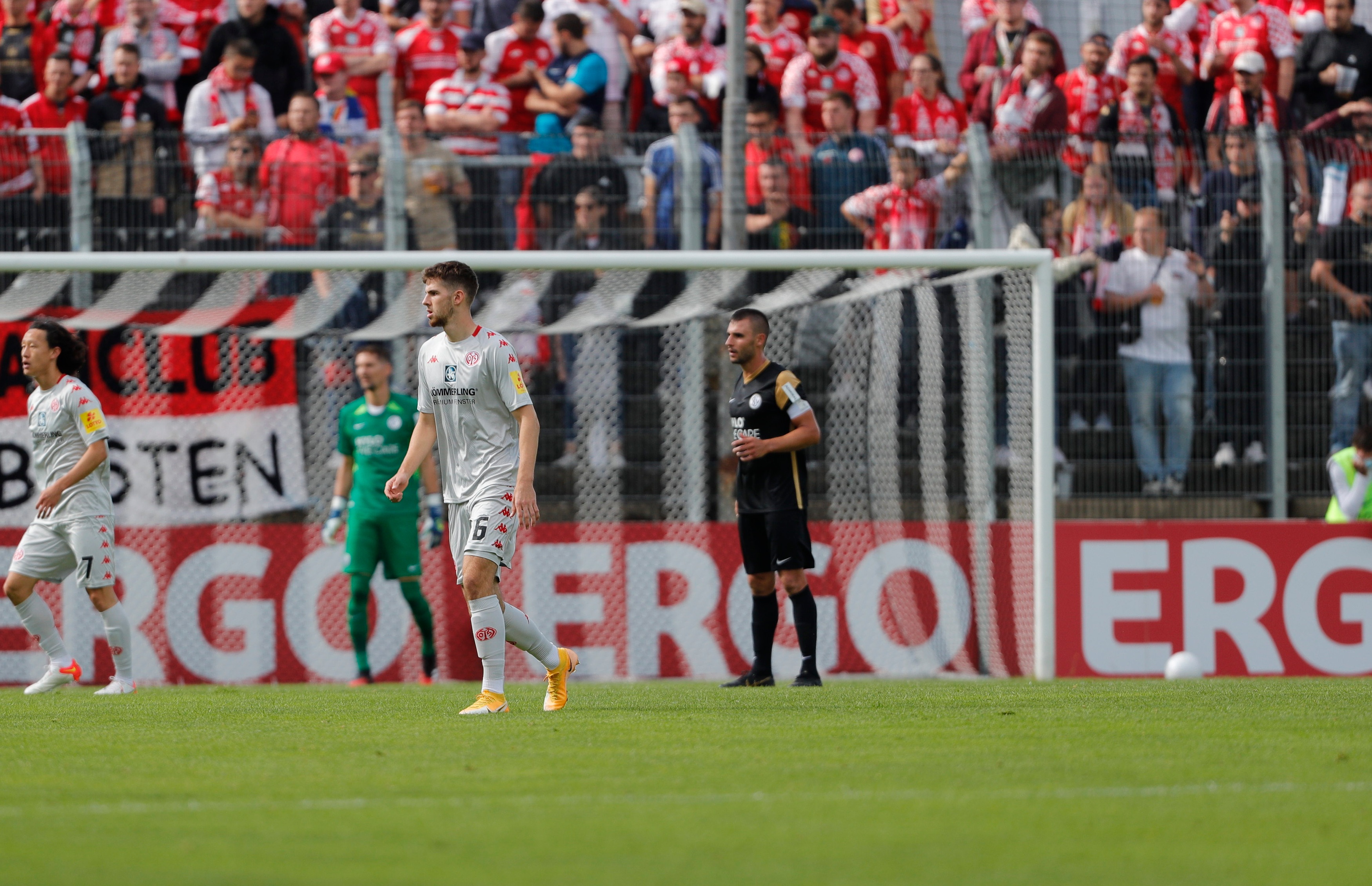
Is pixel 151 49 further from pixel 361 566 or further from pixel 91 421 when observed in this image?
pixel 91 421

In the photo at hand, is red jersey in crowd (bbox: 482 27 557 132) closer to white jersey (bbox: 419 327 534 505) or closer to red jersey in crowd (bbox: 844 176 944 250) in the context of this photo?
red jersey in crowd (bbox: 844 176 944 250)

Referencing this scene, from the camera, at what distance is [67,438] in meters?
9.84

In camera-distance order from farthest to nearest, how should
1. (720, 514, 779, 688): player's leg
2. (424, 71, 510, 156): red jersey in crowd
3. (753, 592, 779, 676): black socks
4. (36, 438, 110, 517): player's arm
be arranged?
(424, 71, 510, 156): red jersey in crowd → (753, 592, 779, 676): black socks → (720, 514, 779, 688): player's leg → (36, 438, 110, 517): player's arm

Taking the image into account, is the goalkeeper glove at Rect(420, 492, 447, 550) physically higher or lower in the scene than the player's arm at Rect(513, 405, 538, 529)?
lower

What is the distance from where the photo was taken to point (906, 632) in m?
12.2

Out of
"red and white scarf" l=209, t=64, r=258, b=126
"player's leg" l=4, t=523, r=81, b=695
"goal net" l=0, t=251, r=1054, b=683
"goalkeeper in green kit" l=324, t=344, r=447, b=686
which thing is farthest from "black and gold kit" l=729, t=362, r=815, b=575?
"red and white scarf" l=209, t=64, r=258, b=126

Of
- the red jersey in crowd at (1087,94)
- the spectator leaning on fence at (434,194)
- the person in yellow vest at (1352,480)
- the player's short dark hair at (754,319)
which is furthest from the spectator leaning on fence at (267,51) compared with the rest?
the person in yellow vest at (1352,480)

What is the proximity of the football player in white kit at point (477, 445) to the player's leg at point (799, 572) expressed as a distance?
228 cm

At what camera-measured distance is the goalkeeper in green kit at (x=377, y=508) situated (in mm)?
11625

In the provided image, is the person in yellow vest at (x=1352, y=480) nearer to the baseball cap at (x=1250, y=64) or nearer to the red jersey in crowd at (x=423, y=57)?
the baseball cap at (x=1250, y=64)

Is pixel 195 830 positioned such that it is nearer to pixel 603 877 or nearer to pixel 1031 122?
pixel 603 877

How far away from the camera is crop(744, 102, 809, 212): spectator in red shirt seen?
499 inches

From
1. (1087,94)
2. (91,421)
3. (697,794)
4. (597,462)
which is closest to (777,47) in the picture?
(1087,94)

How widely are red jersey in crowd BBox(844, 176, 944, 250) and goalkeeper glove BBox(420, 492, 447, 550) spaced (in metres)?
3.73
